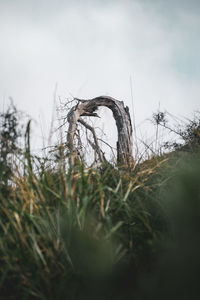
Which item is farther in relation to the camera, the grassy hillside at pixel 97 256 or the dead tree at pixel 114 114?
the dead tree at pixel 114 114

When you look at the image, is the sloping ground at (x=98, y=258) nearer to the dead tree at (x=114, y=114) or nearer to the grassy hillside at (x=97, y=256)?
the grassy hillside at (x=97, y=256)

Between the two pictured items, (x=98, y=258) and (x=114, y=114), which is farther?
(x=114, y=114)

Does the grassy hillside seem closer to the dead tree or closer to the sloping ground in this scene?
the sloping ground

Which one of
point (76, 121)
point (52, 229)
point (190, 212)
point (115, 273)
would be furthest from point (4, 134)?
point (76, 121)

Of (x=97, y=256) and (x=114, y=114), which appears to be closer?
(x=97, y=256)

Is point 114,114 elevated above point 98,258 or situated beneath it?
elevated above

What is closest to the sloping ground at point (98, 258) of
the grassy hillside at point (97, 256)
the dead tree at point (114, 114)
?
the grassy hillside at point (97, 256)

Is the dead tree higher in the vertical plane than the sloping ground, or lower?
higher

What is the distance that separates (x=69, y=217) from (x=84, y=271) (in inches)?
11.4

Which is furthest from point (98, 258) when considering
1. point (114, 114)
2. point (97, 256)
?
point (114, 114)

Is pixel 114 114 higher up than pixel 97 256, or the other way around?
pixel 114 114

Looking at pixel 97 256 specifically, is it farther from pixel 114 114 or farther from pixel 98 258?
pixel 114 114

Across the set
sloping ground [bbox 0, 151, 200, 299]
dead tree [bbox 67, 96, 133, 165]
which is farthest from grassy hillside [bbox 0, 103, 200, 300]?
dead tree [bbox 67, 96, 133, 165]

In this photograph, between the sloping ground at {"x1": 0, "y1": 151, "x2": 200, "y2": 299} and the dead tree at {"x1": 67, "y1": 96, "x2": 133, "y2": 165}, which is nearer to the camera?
the sloping ground at {"x1": 0, "y1": 151, "x2": 200, "y2": 299}
